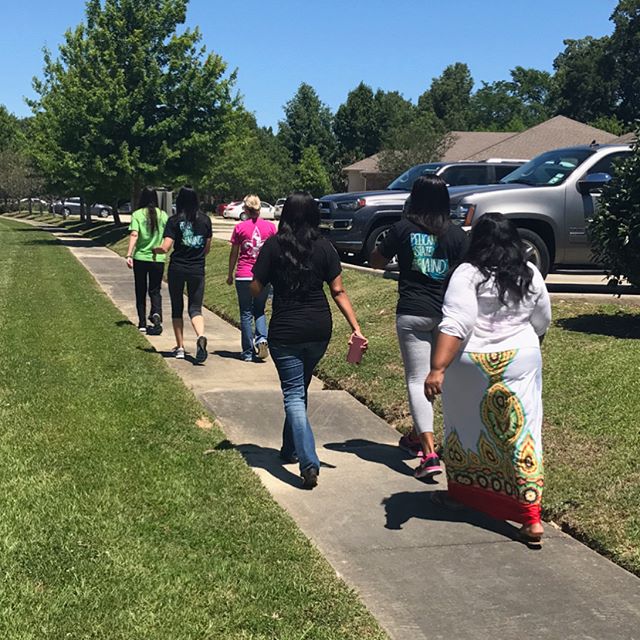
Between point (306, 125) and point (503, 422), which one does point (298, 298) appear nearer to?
point (503, 422)

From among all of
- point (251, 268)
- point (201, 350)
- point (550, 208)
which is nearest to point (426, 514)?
point (201, 350)

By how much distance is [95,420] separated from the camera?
6168 millimetres

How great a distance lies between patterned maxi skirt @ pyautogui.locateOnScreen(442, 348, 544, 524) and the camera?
14.0ft

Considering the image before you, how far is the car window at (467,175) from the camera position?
49.1ft

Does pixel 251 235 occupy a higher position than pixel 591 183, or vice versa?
pixel 591 183

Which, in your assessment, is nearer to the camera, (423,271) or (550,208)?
(423,271)

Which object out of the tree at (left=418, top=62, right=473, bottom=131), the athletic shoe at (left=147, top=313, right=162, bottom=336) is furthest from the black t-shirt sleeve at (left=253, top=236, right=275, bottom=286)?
the tree at (left=418, top=62, right=473, bottom=131)

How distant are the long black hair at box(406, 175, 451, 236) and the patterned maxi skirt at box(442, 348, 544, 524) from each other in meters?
1.22

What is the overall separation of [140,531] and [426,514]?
63.6 inches

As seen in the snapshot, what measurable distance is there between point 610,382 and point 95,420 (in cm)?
390

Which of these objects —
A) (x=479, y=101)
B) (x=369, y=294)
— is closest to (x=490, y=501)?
(x=369, y=294)

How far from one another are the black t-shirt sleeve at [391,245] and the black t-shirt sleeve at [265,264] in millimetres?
719

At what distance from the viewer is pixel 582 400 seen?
6344mm

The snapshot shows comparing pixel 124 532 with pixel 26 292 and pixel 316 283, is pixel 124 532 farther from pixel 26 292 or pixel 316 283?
pixel 26 292
